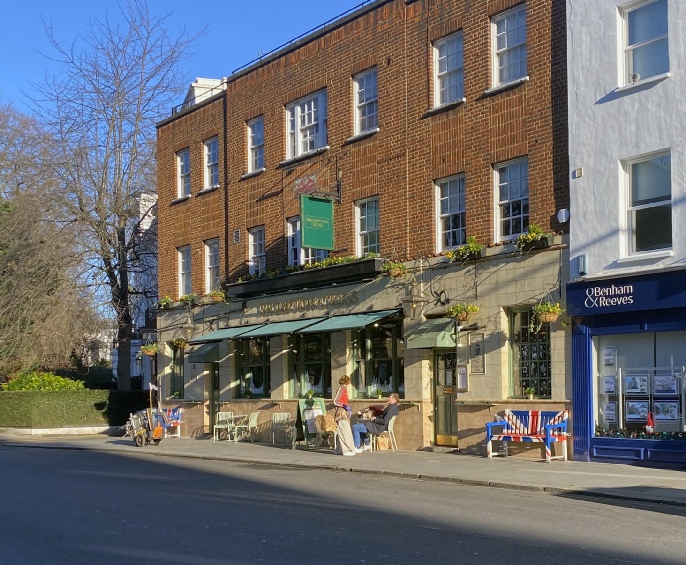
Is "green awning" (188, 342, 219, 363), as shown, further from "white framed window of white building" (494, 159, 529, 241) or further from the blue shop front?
the blue shop front

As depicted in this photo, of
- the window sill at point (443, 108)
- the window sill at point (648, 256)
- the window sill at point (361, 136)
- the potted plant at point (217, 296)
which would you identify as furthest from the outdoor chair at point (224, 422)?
the window sill at point (648, 256)

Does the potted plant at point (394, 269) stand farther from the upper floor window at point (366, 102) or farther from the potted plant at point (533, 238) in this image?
the upper floor window at point (366, 102)

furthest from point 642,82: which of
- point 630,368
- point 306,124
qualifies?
point 306,124

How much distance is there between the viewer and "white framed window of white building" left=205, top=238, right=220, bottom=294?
93.9ft

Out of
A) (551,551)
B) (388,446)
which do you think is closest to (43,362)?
(388,446)

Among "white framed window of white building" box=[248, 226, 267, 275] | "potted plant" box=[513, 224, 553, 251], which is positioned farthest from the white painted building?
"white framed window of white building" box=[248, 226, 267, 275]

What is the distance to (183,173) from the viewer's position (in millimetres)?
30391

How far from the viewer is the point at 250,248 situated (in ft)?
88.5

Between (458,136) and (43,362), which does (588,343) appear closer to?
(458,136)

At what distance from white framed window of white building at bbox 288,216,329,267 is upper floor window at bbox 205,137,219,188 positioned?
4.46 m

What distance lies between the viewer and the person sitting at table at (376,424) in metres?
20.0

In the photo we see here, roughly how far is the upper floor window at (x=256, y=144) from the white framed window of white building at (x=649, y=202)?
12.5 meters

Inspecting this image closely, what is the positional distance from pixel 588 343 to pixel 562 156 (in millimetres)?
3717

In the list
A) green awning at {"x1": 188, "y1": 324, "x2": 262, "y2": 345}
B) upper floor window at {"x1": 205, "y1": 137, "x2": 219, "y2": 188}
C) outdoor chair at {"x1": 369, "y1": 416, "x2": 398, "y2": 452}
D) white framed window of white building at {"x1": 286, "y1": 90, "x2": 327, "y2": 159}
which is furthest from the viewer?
upper floor window at {"x1": 205, "y1": 137, "x2": 219, "y2": 188}
